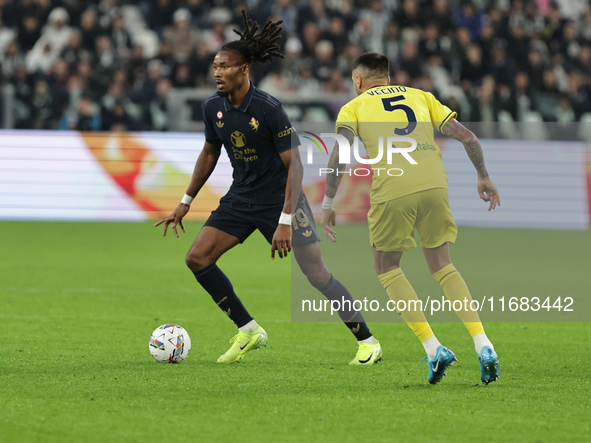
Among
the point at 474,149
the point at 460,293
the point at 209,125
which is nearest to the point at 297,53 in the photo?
the point at 209,125

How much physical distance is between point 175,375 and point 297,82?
10.5 metres

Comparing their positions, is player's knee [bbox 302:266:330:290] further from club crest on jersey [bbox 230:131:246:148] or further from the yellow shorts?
club crest on jersey [bbox 230:131:246:148]

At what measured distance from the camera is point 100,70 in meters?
14.3

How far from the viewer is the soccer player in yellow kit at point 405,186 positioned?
15.4 ft

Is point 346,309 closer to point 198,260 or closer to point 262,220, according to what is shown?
point 262,220

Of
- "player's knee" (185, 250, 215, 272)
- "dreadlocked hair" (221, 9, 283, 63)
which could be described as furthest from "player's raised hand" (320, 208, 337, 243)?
"dreadlocked hair" (221, 9, 283, 63)

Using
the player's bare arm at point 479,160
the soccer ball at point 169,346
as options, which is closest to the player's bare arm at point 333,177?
the player's bare arm at point 479,160

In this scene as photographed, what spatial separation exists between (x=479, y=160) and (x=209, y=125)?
5.66ft

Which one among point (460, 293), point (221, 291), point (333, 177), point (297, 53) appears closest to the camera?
point (460, 293)

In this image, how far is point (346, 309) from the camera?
17.5 feet

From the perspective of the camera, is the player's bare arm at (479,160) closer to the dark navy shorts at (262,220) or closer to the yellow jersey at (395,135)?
the yellow jersey at (395,135)

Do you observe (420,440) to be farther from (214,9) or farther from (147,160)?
(214,9)

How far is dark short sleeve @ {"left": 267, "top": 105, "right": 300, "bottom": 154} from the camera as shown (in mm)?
5035

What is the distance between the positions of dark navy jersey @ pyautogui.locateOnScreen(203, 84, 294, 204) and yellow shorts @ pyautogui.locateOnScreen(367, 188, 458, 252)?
2.53 ft
